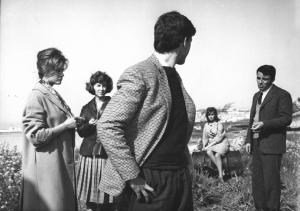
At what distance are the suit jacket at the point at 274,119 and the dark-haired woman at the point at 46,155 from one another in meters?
2.32

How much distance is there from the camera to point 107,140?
1.73m

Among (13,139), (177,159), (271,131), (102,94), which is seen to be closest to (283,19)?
(271,131)

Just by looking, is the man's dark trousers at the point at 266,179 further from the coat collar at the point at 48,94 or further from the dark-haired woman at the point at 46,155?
the coat collar at the point at 48,94

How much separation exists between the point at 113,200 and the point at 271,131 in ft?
5.99

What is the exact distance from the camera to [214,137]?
19.3 feet

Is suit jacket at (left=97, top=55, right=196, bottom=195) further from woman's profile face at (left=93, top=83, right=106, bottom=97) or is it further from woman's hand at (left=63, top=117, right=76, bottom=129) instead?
woman's profile face at (left=93, top=83, right=106, bottom=97)

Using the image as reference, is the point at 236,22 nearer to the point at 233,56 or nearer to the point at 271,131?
the point at 233,56

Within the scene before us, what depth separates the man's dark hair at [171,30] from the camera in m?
1.89

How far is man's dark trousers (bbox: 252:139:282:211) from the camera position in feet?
14.0

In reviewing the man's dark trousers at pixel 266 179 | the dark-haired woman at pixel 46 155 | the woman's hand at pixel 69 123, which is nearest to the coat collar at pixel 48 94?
the dark-haired woman at pixel 46 155

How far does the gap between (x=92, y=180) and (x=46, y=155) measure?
1.43 metres

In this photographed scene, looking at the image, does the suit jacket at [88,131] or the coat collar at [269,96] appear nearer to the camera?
the suit jacket at [88,131]

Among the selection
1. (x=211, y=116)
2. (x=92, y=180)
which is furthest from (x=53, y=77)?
(x=211, y=116)

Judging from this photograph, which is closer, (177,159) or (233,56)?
→ (177,159)
